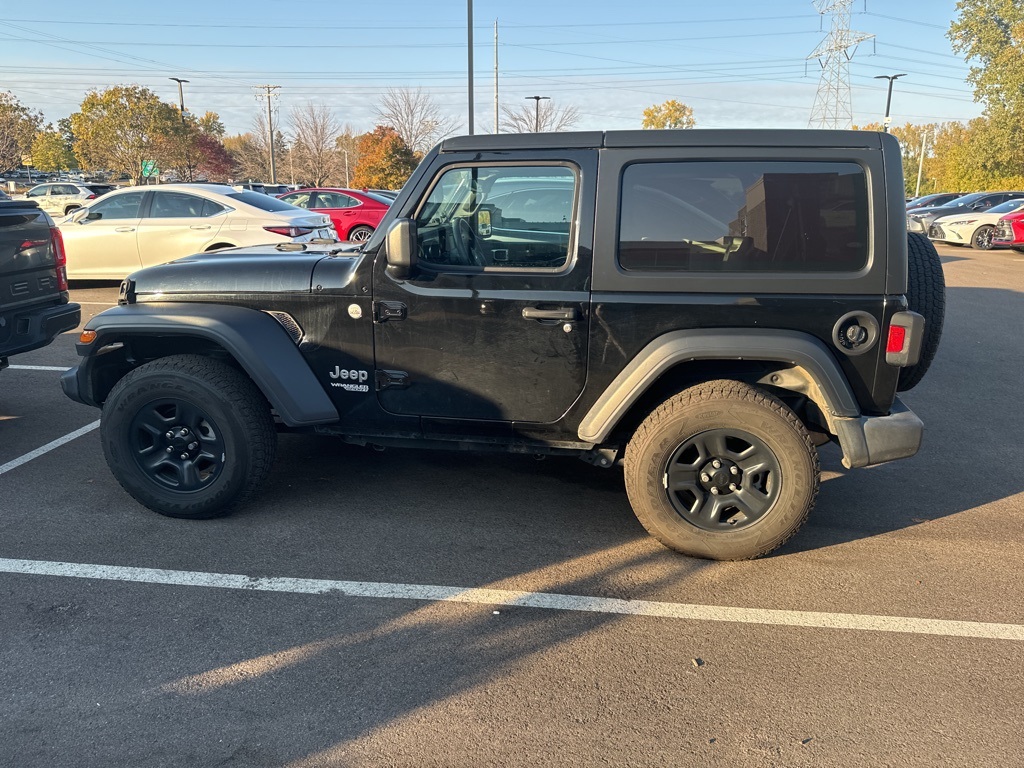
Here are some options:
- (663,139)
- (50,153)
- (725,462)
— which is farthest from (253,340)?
(50,153)

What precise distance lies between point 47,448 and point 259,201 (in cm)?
644

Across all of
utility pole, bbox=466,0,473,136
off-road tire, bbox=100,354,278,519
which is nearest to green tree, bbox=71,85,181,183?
utility pole, bbox=466,0,473,136

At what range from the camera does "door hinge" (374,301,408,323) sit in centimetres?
385

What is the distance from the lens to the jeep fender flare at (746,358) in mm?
3490

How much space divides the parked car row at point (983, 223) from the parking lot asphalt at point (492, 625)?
17.1m

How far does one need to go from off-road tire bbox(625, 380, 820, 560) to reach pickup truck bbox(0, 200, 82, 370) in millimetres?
4339

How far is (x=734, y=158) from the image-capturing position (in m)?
3.55

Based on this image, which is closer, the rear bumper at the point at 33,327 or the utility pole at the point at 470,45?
the rear bumper at the point at 33,327

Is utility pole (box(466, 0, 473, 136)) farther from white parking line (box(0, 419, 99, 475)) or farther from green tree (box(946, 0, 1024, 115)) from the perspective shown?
green tree (box(946, 0, 1024, 115))

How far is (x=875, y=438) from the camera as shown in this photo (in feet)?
11.6

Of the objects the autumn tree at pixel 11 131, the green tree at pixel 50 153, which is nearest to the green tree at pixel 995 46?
the autumn tree at pixel 11 131

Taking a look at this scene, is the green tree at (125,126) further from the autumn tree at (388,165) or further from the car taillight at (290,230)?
the car taillight at (290,230)

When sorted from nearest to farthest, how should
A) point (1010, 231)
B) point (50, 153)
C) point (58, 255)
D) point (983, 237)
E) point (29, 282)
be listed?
1. point (29, 282)
2. point (58, 255)
3. point (1010, 231)
4. point (983, 237)
5. point (50, 153)

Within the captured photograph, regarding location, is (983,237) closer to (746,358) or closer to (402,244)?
(746,358)
